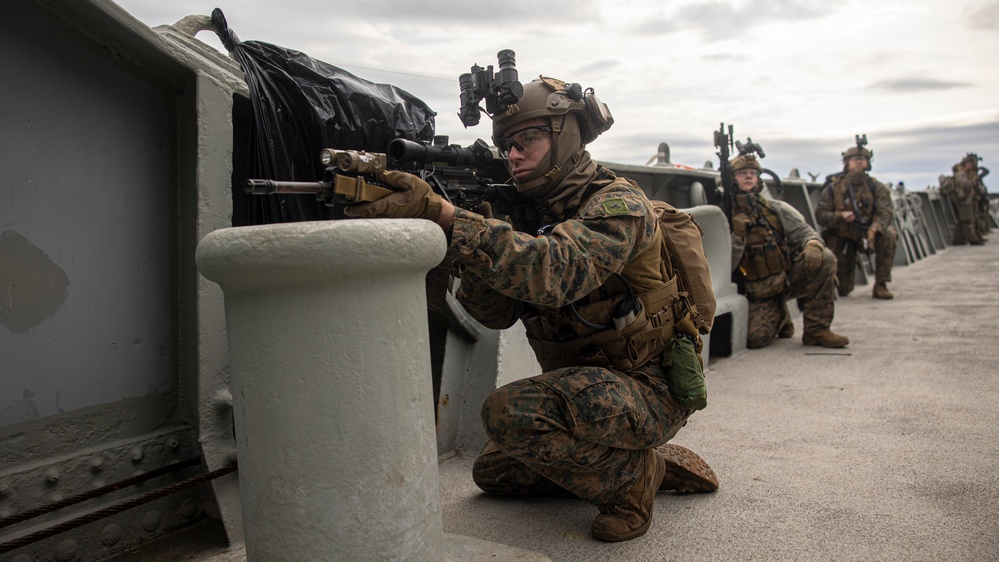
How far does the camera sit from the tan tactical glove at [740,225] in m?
6.02

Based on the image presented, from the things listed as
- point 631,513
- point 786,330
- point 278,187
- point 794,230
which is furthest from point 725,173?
point 278,187

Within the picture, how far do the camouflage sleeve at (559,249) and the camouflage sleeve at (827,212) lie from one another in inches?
274

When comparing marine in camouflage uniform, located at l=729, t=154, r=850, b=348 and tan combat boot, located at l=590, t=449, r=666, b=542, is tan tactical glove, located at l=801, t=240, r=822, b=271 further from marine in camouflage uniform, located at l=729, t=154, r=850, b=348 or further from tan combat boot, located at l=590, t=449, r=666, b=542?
tan combat boot, located at l=590, t=449, r=666, b=542

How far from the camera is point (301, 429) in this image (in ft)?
5.05

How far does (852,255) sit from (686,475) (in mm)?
7108

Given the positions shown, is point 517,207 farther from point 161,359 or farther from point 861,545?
point 861,545

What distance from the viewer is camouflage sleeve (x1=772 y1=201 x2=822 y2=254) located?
611cm

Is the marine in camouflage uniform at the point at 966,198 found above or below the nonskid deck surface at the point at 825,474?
above

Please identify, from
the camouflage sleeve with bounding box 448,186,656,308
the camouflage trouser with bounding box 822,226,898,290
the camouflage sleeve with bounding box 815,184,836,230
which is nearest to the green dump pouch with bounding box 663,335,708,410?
the camouflage sleeve with bounding box 448,186,656,308

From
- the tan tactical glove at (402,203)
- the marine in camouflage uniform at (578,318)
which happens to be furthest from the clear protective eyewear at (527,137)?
the tan tactical glove at (402,203)

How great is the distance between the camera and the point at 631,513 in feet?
7.61

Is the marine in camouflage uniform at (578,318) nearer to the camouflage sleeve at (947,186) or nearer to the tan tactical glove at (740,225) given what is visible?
the tan tactical glove at (740,225)

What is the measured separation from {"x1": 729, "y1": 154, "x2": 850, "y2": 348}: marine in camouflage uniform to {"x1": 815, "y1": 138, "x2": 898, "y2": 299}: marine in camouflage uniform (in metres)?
2.58

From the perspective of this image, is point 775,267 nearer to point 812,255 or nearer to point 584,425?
point 812,255
